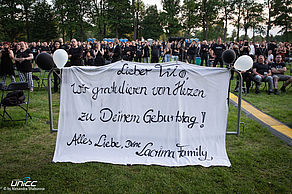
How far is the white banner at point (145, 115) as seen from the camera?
12.7 feet

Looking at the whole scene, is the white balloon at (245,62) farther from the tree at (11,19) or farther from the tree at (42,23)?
the tree at (42,23)

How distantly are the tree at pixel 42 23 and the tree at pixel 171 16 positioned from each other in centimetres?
2804

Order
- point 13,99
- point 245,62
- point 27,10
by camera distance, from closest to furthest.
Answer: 1. point 245,62
2. point 13,99
3. point 27,10

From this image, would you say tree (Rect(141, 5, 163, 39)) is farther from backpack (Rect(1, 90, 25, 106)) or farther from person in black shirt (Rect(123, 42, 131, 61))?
backpack (Rect(1, 90, 25, 106))

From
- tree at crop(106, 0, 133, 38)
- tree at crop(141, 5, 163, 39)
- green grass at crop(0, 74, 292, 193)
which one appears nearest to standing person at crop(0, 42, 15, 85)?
green grass at crop(0, 74, 292, 193)

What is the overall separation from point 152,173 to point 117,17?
177 ft

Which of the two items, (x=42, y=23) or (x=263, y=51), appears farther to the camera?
(x=42, y=23)

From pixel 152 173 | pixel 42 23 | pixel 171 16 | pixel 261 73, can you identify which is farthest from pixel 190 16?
pixel 152 173

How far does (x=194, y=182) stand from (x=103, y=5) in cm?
5405

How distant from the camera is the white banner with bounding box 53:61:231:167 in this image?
12.7 ft

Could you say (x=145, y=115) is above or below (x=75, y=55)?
below

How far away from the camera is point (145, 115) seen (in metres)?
3.93

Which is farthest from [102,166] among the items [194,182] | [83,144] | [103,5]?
[103,5]

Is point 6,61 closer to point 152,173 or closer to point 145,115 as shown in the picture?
point 145,115
